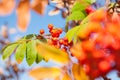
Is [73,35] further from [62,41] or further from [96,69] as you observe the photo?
[96,69]

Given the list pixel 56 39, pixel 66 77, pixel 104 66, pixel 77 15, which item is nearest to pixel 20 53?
pixel 56 39

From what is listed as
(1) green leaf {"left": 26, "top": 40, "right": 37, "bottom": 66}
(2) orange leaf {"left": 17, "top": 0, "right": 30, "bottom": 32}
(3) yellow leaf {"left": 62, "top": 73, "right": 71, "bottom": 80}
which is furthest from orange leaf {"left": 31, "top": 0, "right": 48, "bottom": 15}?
(1) green leaf {"left": 26, "top": 40, "right": 37, "bottom": 66}

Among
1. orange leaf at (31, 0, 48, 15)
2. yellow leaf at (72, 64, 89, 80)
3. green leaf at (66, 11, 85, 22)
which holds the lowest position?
yellow leaf at (72, 64, 89, 80)

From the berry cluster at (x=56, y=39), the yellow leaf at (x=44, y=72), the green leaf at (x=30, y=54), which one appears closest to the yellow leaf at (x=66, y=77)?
the yellow leaf at (x=44, y=72)

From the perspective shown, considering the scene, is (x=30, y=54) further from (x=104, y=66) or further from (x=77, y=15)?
(x=104, y=66)

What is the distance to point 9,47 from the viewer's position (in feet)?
5.80

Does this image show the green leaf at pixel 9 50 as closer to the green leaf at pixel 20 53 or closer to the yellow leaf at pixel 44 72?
the green leaf at pixel 20 53

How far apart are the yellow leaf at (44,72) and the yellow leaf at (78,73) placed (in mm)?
39

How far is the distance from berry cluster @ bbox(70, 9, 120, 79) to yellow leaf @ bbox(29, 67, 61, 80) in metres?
0.07

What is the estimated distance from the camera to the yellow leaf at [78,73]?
0.74 meters

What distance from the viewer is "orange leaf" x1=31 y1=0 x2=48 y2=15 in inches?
26.0

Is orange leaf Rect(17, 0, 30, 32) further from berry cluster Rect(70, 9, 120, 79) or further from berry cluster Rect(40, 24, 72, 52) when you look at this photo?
berry cluster Rect(40, 24, 72, 52)

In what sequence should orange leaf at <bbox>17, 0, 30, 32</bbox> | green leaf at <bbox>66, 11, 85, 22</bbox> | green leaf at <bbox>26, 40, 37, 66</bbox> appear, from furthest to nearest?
green leaf at <bbox>26, 40, 37, 66</bbox>
green leaf at <bbox>66, 11, 85, 22</bbox>
orange leaf at <bbox>17, 0, 30, 32</bbox>

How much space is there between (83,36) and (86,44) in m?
0.05
